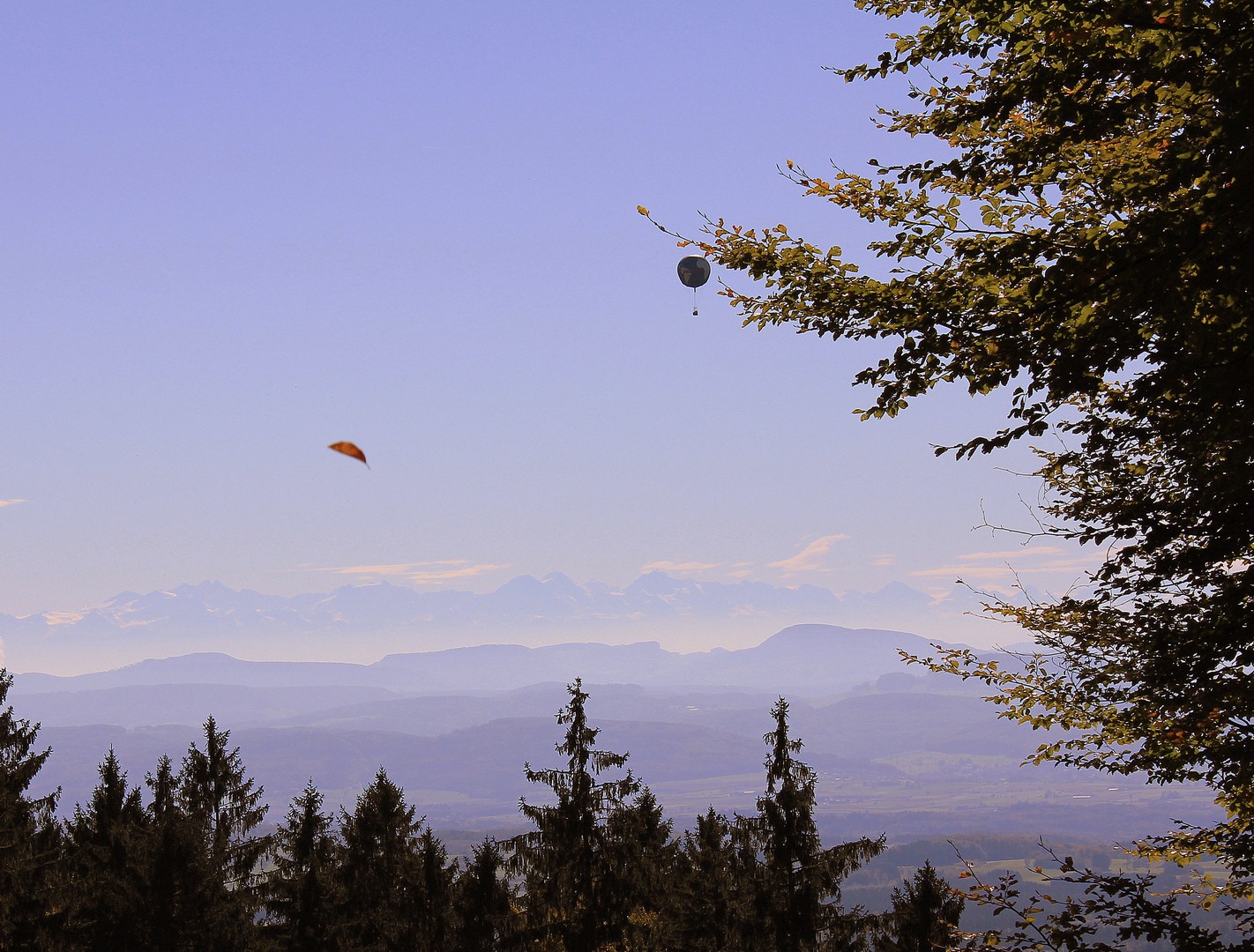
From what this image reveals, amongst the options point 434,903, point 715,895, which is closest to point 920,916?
point 715,895

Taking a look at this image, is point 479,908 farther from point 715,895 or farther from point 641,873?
point 715,895

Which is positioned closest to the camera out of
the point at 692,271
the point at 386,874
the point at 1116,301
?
the point at 1116,301

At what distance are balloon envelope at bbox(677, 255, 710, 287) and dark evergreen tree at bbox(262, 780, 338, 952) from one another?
57.7 ft

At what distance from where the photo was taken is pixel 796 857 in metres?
26.8

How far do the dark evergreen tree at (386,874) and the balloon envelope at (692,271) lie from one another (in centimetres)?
1844

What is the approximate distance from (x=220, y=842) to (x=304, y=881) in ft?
8.73

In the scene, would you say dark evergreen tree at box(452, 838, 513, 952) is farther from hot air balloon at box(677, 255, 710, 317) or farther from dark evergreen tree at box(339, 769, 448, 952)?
hot air balloon at box(677, 255, 710, 317)

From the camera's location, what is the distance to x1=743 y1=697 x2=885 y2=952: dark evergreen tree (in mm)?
26344

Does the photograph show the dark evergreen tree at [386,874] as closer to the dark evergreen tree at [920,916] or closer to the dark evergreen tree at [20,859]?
the dark evergreen tree at [20,859]

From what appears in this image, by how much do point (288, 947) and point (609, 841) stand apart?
33.8 feet

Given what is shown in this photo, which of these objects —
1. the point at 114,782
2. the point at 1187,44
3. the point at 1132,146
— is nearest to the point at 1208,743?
the point at 1132,146

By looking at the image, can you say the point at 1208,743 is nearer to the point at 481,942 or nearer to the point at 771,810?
the point at 771,810

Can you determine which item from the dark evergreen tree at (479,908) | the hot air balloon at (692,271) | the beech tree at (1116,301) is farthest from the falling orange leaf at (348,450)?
the dark evergreen tree at (479,908)

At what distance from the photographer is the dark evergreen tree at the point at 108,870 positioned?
2625cm
